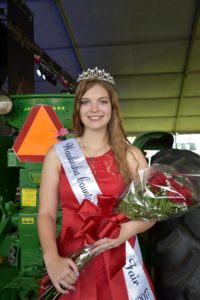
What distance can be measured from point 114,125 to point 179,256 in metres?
0.55

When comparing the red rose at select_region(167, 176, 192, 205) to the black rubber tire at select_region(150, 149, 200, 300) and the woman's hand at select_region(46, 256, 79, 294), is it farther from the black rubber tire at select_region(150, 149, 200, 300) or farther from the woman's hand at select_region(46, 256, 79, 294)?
the woman's hand at select_region(46, 256, 79, 294)

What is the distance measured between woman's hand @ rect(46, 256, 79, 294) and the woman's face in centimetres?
53

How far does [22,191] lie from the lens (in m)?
1.98

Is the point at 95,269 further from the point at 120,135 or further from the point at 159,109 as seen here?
the point at 159,109

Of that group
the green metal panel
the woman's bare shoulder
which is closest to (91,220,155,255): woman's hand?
the woman's bare shoulder

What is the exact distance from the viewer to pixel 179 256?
52.9 inches

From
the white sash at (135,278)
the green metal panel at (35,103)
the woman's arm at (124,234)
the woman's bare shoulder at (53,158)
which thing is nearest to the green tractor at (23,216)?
the green metal panel at (35,103)

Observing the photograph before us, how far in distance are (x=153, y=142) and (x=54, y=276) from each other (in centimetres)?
107

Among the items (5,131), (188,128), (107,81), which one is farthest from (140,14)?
(188,128)

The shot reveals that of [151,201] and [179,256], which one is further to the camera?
[179,256]

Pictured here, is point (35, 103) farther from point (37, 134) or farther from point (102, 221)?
point (102, 221)

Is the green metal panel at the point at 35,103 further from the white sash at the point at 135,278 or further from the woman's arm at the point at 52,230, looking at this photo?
the white sash at the point at 135,278

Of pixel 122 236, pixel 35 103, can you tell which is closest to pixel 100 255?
pixel 122 236

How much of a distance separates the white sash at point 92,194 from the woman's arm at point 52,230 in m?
0.05
